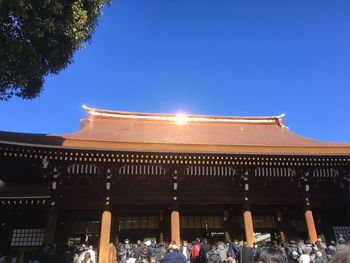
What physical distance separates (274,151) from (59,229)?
9.38 m

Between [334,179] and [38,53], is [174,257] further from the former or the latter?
[334,179]

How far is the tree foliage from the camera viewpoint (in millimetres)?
8773

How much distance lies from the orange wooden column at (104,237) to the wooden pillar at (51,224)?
1774 mm

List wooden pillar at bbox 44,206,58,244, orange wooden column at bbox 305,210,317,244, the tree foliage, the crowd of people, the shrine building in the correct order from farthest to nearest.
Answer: orange wooden column at bbox 305,210,317,244 → the shrine building → wooden pillar at bbox 44,206,58,244 → the crowd of people → the tree foliage

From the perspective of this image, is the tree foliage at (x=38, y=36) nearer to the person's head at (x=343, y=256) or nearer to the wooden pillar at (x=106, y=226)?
the wooden pillar at (x=106, y=226)

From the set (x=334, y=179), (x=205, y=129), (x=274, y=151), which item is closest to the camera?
(x=274, y=151)

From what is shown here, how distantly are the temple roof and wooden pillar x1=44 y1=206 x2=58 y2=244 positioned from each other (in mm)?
2545

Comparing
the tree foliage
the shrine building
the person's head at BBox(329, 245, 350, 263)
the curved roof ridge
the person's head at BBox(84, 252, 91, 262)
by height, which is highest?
the curved roof ridge

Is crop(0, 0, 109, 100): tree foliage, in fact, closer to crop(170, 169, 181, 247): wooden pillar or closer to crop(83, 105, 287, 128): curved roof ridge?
crop(170, 169, 181, 247): wooden pillar

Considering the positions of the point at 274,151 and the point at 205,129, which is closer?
the point at 274,151

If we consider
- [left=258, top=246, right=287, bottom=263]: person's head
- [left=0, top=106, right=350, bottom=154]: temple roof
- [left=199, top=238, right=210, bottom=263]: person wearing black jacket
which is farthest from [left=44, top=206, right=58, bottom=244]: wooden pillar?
[left=258, top=246, right=287, bottom=263]: person's head

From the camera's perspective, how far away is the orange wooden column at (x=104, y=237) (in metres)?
12.4

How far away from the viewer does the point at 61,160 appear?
12445 mm

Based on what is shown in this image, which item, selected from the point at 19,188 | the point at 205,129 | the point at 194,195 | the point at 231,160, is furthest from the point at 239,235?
the point at 19,188
